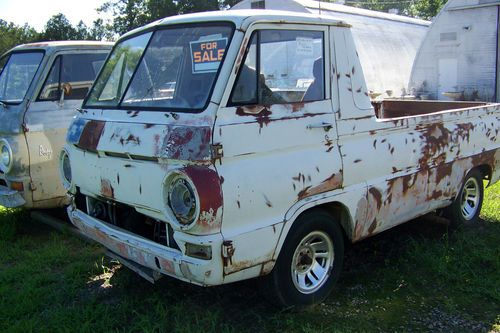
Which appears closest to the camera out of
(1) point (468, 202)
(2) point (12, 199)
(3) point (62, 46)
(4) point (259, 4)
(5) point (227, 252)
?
(5) point (227, 252)

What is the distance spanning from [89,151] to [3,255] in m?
2.09

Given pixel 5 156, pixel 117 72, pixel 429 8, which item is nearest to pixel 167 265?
pixel 117 72

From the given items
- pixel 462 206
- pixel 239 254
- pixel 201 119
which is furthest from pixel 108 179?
pixel 462 206

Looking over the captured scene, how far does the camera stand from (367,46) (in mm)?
15227

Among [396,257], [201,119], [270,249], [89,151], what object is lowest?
[396,257]

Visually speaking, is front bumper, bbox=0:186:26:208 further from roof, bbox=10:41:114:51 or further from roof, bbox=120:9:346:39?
roof, bbox=120:9:346:39

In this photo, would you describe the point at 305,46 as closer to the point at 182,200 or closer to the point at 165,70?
the point at 165,70

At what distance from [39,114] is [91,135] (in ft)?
6.85

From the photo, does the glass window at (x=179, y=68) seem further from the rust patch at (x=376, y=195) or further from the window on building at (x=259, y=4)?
the window on building at (x=259, y=4)

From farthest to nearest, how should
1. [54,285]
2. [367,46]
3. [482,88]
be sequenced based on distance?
1. [367,46]
2. [482,88]
3. [54,285]

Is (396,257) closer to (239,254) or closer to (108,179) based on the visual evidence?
(239,254)

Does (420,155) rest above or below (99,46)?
below

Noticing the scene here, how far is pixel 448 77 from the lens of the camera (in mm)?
12953

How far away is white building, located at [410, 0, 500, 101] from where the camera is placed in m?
11.9
